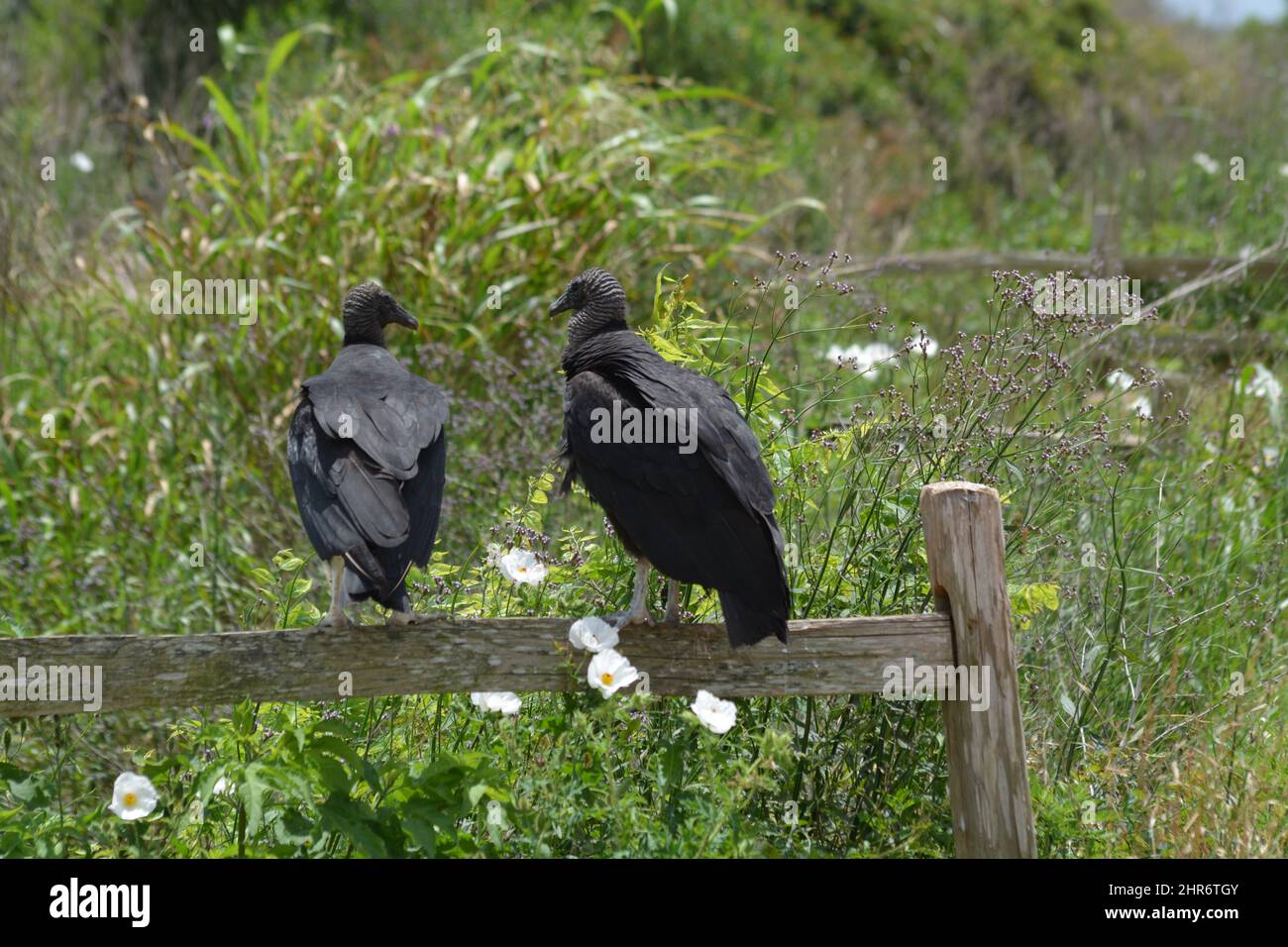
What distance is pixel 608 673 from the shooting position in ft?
8.52

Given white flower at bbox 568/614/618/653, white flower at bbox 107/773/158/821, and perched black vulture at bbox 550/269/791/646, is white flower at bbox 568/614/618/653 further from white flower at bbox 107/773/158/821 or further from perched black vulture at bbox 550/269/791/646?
white flower at bbox 107/773/158/821

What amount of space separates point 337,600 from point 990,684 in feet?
4.73

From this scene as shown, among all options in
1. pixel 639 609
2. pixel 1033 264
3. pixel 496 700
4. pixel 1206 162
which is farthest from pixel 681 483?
pixel 1206 162

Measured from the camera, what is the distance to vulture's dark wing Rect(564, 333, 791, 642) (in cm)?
267

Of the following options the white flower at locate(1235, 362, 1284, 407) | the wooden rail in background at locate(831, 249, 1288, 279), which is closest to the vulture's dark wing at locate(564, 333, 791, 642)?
the white flower at locate(1235, 362, 1284, 407)

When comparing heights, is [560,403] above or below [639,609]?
above

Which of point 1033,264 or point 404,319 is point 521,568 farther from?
point 1033,264

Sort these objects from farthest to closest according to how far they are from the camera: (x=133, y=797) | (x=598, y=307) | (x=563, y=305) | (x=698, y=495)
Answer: (x=563, y=305) → (x=598, y=307) → (x=698, y=495) → (x=133, y=797)

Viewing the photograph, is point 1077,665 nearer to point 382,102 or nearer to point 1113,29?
point 382,102

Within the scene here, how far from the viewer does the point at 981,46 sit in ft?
37.5

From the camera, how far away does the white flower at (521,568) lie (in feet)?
9.61

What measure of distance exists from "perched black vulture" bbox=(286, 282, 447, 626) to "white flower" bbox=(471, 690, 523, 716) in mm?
224
